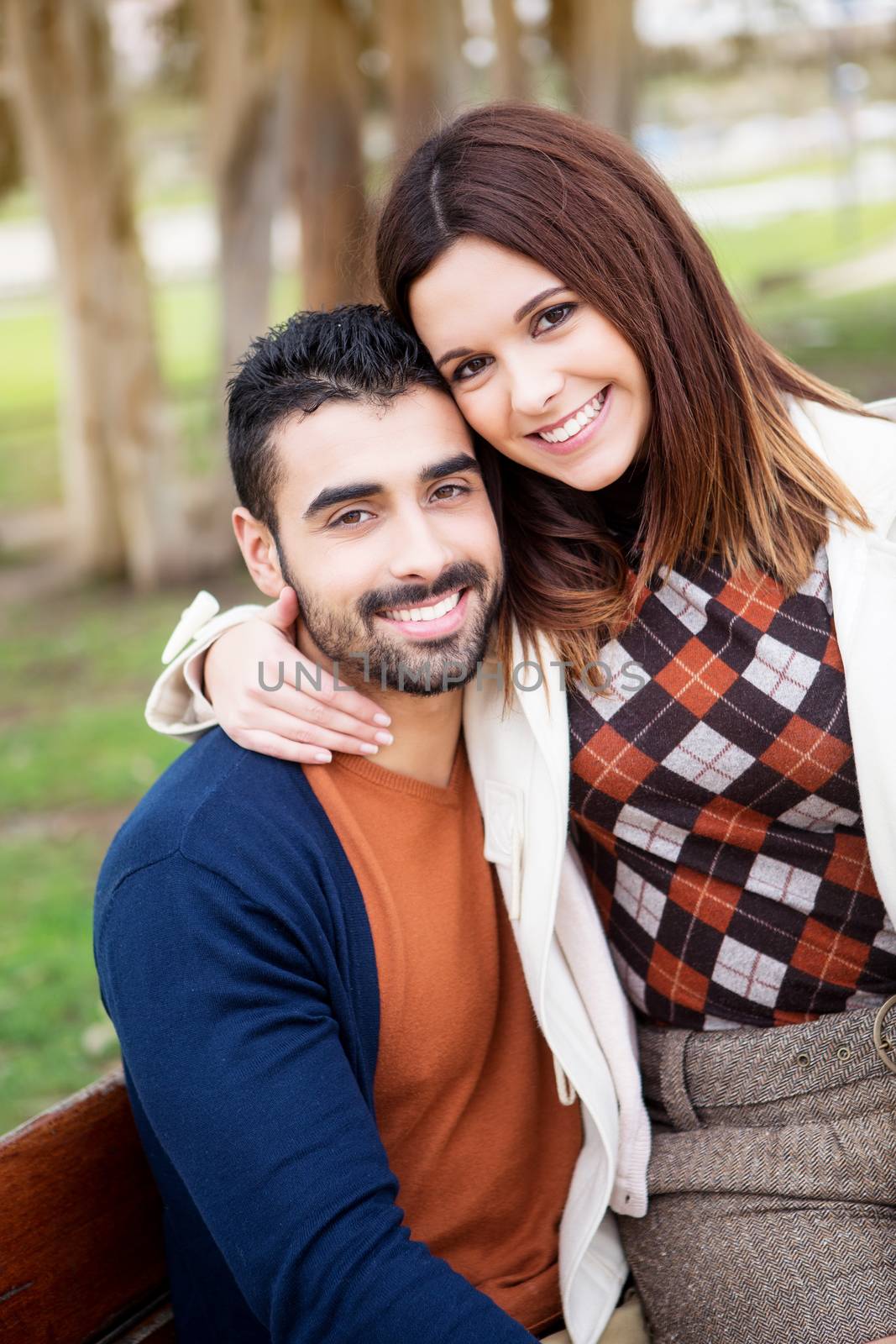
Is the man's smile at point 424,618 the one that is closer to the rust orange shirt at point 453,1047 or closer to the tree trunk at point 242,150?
the rust orange shirt at point 453,1047

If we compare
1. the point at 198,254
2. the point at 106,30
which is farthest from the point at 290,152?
the point at 198,254

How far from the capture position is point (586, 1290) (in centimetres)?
230

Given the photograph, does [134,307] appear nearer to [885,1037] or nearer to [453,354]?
[453,354]

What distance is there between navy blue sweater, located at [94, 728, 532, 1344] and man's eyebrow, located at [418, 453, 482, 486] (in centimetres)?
62

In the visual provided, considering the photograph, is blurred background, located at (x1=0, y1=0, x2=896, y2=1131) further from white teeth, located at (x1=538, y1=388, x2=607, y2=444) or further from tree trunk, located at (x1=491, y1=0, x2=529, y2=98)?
white teeth, located at (x1=538, y1=388, x2=607, y2=444)

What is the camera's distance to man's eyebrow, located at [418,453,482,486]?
2309 millimetres

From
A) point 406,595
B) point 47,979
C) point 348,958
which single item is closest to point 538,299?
point 406,595

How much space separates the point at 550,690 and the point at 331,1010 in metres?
0.66

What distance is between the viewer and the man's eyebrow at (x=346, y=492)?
7.43ft

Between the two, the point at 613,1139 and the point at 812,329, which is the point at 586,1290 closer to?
the point at 613,1139

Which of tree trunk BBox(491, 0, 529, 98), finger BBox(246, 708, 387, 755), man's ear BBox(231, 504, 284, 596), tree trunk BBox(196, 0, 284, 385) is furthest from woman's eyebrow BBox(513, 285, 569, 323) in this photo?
tree trunk BBox(491, 0, 529, 98)

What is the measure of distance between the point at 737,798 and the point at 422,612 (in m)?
0.63

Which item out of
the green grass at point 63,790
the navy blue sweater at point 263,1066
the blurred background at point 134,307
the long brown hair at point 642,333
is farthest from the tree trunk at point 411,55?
the navy blue sweater at point 263,1066

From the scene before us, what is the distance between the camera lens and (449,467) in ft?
7.67
